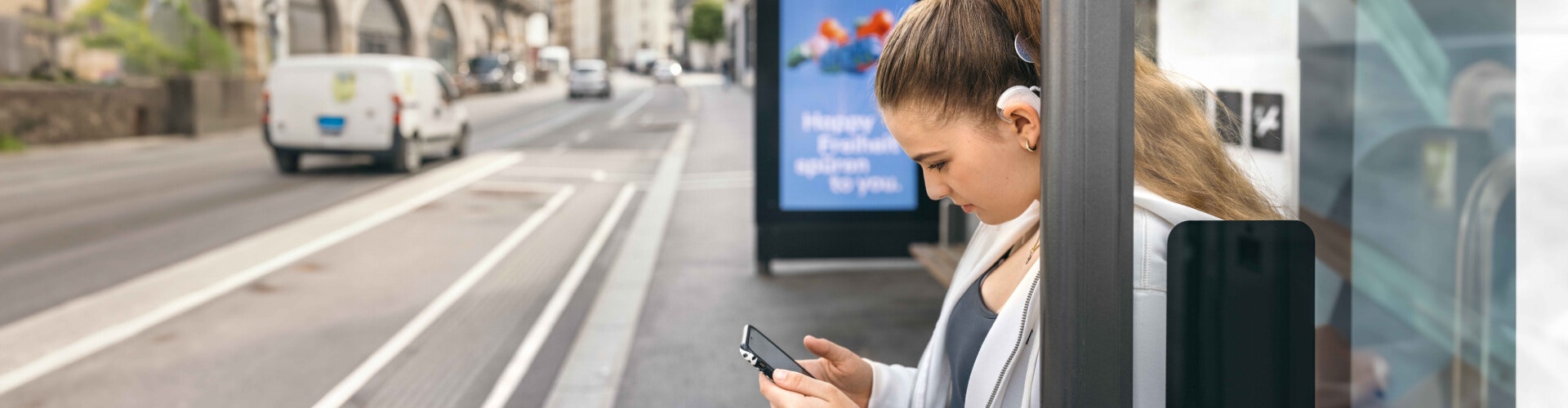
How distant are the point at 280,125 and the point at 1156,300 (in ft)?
50.6

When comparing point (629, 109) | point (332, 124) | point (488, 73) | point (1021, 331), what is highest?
point (488, 73)

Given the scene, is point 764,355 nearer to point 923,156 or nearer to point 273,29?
point 923,156

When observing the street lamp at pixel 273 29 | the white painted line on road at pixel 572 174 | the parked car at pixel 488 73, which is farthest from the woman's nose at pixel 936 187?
the parked car at pixel 488 73

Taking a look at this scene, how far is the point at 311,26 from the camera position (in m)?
42.2

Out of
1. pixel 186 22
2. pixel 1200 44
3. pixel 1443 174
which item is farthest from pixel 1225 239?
pixel 186 22

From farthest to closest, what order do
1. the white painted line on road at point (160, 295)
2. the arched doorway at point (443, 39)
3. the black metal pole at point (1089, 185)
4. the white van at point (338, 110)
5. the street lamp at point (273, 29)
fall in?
the arched doorway at point (443, 39)
the street lamp at point (273, 29)
the white van at point (338, 110)
the white painted line on road at point (160, 295)
the black metal pole at point (1089, 185)

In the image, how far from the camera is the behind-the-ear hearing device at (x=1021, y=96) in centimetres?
146

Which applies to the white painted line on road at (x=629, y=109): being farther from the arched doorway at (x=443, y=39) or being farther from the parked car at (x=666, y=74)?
the arched doorway at (x=443, y=39)

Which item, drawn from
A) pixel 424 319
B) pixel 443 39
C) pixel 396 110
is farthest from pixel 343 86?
pixel 443 39

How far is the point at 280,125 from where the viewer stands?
15.4m

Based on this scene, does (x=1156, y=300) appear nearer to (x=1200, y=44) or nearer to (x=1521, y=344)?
(x=1521, y=344)

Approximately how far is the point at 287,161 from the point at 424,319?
9.98 m

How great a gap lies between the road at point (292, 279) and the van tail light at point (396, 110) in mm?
717

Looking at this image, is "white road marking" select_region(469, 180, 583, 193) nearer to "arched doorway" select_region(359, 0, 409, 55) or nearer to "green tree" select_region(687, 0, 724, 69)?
"arched doorway" select_region(359, 0, 409, 55)
